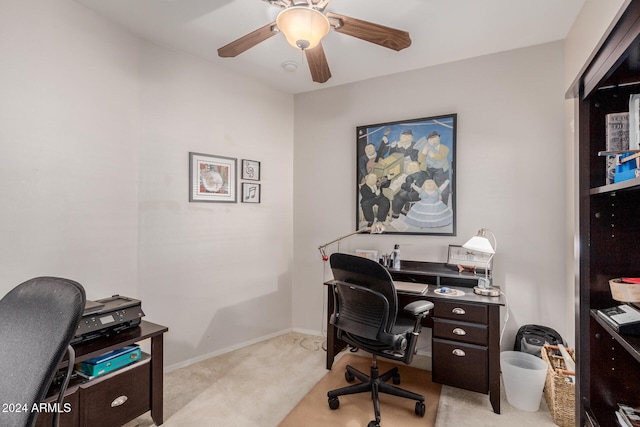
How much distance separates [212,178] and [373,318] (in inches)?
73.2

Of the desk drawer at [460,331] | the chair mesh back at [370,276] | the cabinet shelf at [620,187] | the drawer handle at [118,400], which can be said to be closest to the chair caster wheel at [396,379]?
the desk drawer at [460,331]

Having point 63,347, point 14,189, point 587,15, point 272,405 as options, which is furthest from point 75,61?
point 587,15

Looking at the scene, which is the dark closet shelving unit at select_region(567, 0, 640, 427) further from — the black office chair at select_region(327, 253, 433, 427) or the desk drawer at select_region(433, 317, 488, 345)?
the desk drawer at select_region(433, 317, 488, 345)

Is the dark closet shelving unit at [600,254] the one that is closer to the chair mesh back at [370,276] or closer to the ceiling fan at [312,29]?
the chair mesh back at [370,276]

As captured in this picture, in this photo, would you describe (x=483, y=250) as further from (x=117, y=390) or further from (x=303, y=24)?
(x=117, y=390)

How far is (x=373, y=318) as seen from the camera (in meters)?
1.97

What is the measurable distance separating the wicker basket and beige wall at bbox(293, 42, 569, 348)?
0.50 metres

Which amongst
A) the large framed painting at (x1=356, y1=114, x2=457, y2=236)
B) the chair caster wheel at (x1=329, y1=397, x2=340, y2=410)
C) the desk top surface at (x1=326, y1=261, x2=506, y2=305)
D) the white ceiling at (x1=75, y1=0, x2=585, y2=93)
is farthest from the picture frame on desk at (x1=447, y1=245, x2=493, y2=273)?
the white ceiling at (x1=75, y1=0, x2=585, y2=93)

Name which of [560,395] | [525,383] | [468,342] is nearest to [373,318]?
[468,342]

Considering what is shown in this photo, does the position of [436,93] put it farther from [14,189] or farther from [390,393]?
[14,189]

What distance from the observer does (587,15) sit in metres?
1.96

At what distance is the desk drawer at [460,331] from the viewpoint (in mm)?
2145

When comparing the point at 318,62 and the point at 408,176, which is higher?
the point at 318,62

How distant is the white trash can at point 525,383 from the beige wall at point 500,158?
1.59 ft
